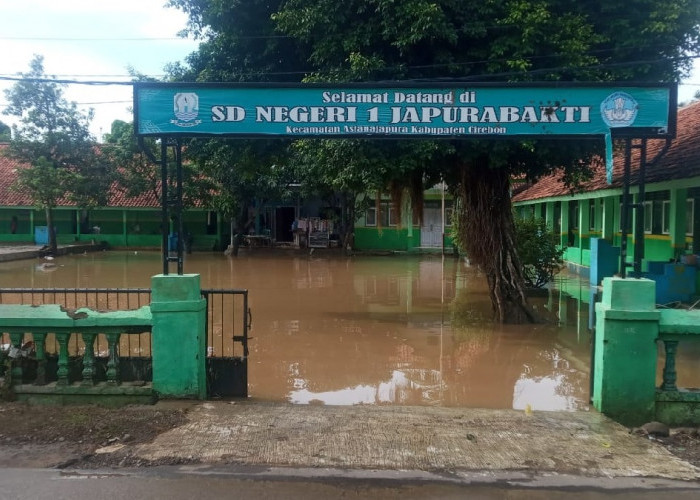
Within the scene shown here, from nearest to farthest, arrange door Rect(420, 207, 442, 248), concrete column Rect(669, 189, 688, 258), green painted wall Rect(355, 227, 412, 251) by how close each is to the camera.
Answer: concrete column Rect(669, 189, 688, 258), green painted wall Rect(355, 227, 412, 251), door Rect(420, 207, 442, 248)

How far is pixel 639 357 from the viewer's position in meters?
5.05

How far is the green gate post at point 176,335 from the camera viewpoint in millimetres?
5328

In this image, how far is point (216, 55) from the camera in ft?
37.7

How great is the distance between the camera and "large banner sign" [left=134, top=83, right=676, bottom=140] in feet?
19.0

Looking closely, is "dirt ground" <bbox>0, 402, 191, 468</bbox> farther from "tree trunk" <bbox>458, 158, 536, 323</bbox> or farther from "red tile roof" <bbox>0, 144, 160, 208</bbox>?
"red tile roof" <bbox>0, 144, 160, 208</bbox>

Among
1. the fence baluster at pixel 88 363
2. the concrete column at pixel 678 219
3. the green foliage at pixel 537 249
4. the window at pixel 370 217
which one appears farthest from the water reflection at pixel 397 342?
the window at pixel 370 217

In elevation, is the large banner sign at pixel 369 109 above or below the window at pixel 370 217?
above

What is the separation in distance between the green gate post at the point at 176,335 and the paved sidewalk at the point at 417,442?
31 centimetres

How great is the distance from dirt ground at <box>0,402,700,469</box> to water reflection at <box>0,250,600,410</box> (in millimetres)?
1893

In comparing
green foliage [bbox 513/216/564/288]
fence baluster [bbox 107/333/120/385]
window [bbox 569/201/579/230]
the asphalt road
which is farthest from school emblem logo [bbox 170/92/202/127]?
window [bbox 569/201/579/230]

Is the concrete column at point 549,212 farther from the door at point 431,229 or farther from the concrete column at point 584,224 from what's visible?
the door at point 431,229

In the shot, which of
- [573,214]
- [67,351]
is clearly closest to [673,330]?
[67,351]

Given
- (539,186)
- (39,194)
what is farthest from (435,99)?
(39,194)

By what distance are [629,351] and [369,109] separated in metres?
3.34
